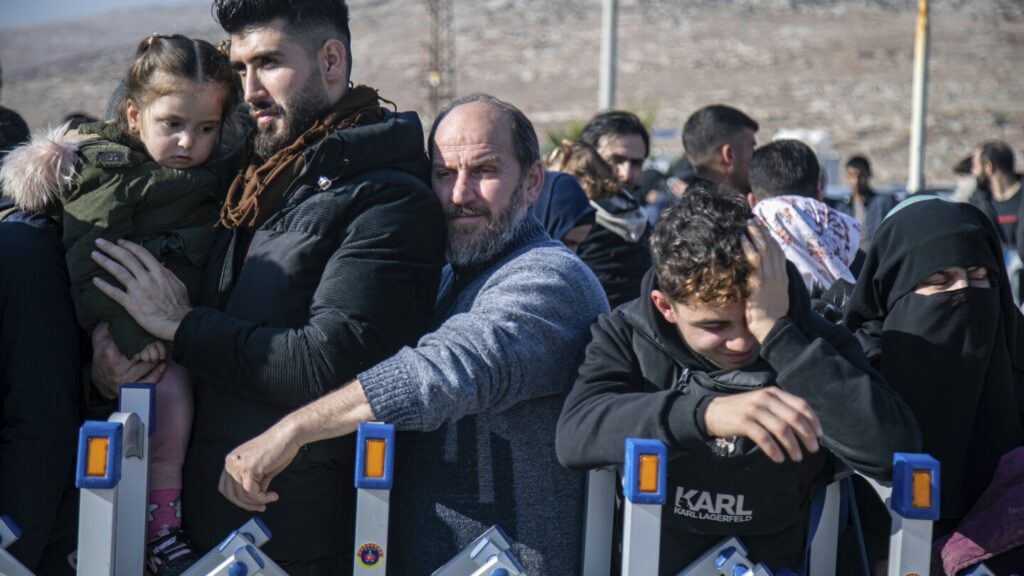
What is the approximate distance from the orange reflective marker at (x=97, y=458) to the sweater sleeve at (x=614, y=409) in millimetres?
1012

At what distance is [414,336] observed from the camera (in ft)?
9.07

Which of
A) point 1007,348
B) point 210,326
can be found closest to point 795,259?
point 1007,348

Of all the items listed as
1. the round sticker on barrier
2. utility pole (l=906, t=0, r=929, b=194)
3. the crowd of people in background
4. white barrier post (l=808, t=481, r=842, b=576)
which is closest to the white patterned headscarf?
the crowd of people in background

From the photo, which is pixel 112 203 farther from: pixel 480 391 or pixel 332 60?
pixel 480 391

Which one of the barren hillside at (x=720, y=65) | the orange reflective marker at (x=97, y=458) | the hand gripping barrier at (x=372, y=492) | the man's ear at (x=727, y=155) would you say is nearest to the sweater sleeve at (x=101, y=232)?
the orange reflective marker at (x=97, y=458)

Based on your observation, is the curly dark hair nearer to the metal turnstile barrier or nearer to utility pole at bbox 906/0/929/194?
the metal turnstile barrier

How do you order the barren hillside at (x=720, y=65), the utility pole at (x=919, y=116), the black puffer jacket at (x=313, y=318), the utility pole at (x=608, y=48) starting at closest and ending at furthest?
the black puffer jacket at (x=313, y=318) < the utility pole at (x=608, y=48) < the utility pole at (x=919, y=116) < the barren hillside at (x=720, y=65)

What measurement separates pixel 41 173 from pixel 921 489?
7.72 feet

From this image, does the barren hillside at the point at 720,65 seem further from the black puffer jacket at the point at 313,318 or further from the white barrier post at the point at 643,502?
the white barrier post at the point at 643,502

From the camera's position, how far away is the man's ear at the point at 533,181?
2977 mm

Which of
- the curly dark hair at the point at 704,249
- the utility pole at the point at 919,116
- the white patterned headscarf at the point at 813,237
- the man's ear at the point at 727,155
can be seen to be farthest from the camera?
the utility pole at the point at 919,116

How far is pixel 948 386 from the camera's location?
8.94 ft

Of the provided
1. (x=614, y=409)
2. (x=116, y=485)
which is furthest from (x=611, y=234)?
(x=116, y=485)

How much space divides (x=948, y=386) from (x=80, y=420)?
7.68 feet
